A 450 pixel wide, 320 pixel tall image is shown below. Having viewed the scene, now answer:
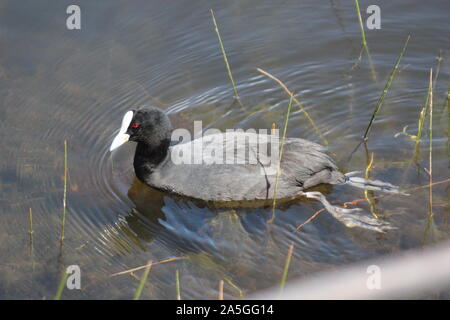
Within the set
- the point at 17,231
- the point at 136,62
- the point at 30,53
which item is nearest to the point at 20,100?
the point at 30,53

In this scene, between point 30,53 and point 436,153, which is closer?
point 436,153

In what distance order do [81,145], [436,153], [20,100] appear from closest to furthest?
[436,153]
[81,145]
[20,100]

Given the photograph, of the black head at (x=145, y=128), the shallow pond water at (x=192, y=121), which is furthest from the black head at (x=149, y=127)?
the shallow pond water at (x=192, y=121)

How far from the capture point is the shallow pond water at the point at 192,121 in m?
4.47

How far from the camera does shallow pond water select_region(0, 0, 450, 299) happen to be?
447 centimetres

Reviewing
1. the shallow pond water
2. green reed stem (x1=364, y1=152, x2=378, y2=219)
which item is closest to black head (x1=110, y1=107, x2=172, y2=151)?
the shallow pond water

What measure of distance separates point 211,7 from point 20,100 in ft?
7.58

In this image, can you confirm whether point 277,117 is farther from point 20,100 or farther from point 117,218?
point 20,100

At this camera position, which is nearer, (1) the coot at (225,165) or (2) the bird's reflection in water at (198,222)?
(2) the bird's reflection in water at (198,222)

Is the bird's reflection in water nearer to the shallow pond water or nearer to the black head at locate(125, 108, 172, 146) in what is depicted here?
the shallow pond water

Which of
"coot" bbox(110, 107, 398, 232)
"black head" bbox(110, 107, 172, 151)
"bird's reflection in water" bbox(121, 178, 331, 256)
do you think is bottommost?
"bird's reflection in water" bbox(121, 178, 331, 256)

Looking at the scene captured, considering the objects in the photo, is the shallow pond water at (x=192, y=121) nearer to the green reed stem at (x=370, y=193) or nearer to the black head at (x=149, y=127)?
the green reed stem at (x=370, y=193)

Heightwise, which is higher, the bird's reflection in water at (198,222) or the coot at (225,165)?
the coot at (225,165)

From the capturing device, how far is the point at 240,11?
6781 millimetres
